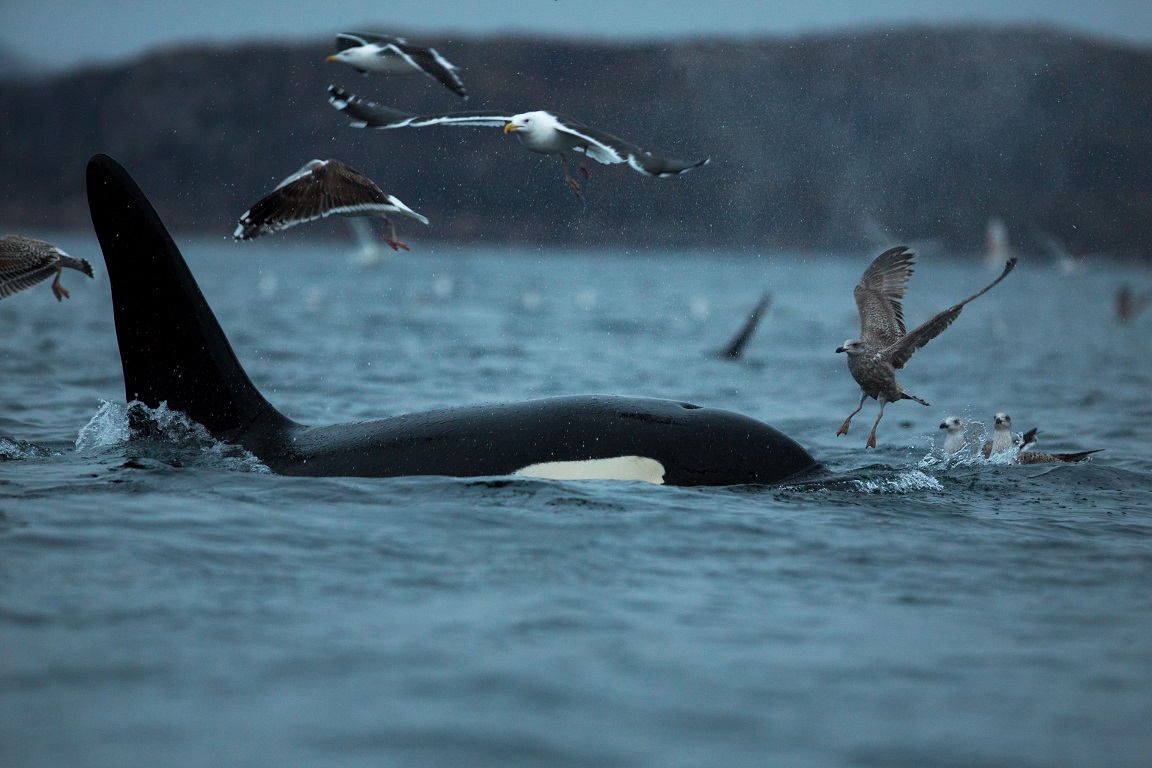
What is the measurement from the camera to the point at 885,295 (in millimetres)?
11125

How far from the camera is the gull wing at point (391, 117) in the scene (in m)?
8.13

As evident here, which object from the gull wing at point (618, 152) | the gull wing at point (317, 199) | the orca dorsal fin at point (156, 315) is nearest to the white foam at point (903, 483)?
the gull wing at point (618, 152)

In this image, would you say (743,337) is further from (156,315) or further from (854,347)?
(156,315)

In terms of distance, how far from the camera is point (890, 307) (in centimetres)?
1108

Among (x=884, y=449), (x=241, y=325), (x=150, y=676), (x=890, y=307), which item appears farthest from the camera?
(x=241, y=325)

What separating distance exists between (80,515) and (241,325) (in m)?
24.0

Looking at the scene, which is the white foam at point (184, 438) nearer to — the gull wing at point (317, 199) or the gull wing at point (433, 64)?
the gull wing at point (317, 199)

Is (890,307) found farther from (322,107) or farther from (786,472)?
(322,107)

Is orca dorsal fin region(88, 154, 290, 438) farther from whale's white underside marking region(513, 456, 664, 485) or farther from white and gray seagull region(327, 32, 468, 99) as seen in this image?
whale's white underside marking region(513, 456, 664, 485)

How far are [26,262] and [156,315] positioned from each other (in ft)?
5.70

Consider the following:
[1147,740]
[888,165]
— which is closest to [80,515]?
[1147,740]

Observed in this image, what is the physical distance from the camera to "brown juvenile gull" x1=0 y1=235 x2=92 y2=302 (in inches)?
384

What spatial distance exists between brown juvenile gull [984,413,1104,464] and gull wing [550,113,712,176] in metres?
5.24

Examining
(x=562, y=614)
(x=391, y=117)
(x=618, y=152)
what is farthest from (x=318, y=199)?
(x=562, y=614)
